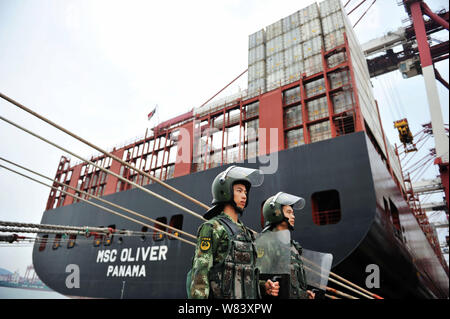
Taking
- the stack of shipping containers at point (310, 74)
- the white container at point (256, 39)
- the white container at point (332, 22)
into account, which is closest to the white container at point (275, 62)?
the stack of shipping containers at point (310, 74)

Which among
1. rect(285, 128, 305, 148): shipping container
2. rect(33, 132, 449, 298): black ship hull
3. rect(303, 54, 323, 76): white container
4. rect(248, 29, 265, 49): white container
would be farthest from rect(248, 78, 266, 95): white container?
rect(33, 132, 449, 298): black ship hull

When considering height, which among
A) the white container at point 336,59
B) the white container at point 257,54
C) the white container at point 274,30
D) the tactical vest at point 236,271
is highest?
the white container at point 274,30

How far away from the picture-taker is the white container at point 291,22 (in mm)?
15202

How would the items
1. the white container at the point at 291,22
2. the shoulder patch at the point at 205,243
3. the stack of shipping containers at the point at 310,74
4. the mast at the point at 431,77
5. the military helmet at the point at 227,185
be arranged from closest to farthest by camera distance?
the shoulder patch at the point at 205,243 < the military helmet at the point at 227,185 < the stack of shipping containers at the point at 310,74 < the mast at the point at 431,77 < the white container at the point at 291,22

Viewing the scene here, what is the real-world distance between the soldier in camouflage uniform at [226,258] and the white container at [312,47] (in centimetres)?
1236

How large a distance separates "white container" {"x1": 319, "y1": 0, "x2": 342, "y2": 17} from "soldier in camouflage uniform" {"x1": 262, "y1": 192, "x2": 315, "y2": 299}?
14.1 meters

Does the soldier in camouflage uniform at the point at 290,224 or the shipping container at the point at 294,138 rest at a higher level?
the shipping container at the point at 294,138

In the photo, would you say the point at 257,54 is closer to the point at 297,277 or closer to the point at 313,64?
the point at 313,64

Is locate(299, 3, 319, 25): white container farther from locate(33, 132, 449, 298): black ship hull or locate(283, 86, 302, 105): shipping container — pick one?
locate(33, 132, 449, 298): black ship hull

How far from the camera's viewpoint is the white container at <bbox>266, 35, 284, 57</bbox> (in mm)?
14953

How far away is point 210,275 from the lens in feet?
7.73

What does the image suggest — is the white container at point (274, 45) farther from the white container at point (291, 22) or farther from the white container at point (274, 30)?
the white container at point (291, 22)

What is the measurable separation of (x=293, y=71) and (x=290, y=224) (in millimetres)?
11154
